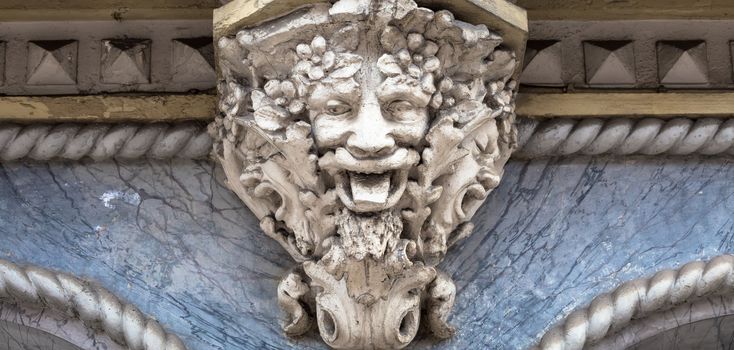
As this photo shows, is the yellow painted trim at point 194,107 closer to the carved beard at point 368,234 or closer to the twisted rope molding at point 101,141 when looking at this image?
the twisted rope molding at point 101,141

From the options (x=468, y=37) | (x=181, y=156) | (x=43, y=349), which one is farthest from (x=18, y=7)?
(x=468, y=37)

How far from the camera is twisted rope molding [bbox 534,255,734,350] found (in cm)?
218

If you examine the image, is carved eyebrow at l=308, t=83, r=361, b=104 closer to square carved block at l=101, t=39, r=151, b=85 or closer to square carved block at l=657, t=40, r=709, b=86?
square carved block at l=101, t=39, r=151, b=85

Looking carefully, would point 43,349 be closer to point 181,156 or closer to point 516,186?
point 181,156

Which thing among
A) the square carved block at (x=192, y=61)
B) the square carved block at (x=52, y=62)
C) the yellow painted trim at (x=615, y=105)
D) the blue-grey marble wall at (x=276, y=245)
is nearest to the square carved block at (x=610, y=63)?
the yellow painted trim at (x=615, y=105)

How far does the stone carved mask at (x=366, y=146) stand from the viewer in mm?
2025

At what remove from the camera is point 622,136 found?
7.59 feet

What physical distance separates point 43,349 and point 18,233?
0.18 m

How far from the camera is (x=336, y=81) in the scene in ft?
6.63

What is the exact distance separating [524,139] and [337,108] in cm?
40

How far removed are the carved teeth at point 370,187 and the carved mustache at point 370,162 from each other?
12 mm

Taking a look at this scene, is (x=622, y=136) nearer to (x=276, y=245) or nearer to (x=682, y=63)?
(x=682, y=63)

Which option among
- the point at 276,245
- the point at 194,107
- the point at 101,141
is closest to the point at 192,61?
the point at 194,107

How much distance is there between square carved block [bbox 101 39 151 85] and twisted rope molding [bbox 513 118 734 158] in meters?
0.59
